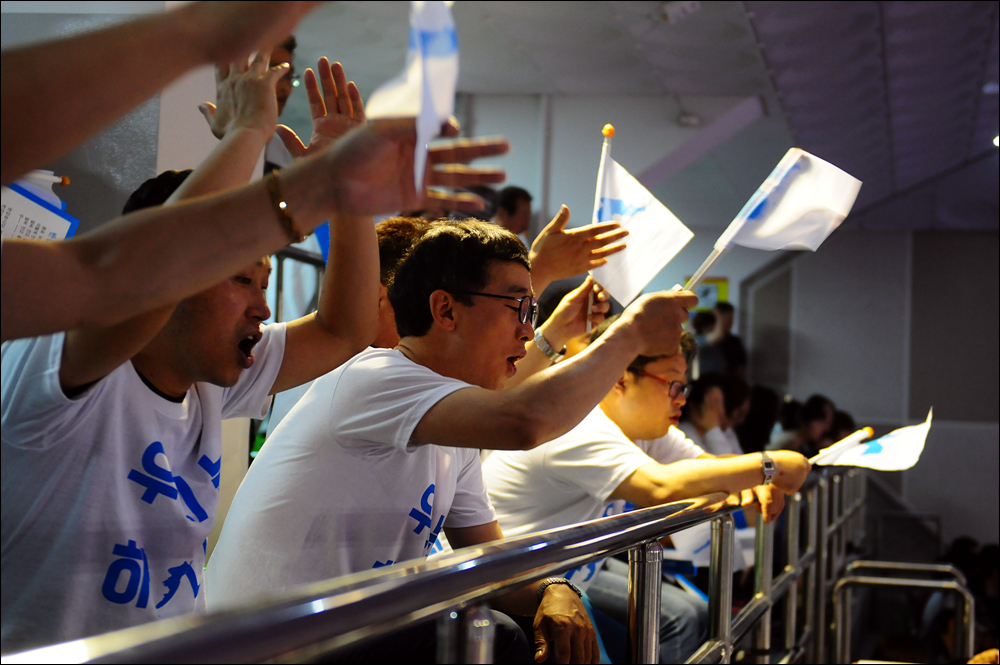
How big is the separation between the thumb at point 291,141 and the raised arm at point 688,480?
93 cm

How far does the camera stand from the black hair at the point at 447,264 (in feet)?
4.33

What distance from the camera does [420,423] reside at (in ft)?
3.67

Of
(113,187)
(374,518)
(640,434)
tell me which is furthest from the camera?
(640,434)

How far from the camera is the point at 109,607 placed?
0.83m

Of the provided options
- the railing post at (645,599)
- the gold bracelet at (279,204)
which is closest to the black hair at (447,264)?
the railing post at (645,599)

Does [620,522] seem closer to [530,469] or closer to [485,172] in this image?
[485,172]

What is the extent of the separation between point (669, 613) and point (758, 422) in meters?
2.99

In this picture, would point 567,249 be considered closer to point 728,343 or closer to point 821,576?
point 821,576

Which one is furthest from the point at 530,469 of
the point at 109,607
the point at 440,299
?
the point at 109,607

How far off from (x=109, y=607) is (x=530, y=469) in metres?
1.06

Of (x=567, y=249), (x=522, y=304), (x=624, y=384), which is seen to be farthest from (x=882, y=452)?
(x=522, y=304)

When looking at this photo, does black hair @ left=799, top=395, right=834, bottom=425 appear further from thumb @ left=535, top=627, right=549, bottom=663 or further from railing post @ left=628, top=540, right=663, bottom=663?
thumb @ left=535, top=627, right=549, bottom=663

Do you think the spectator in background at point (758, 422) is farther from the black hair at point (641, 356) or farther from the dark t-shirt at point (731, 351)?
the black hair at point (641, 356)

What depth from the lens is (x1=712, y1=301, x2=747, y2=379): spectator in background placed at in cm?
652
